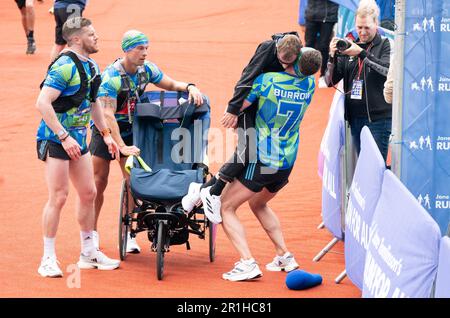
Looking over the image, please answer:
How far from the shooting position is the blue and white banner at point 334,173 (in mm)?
9586

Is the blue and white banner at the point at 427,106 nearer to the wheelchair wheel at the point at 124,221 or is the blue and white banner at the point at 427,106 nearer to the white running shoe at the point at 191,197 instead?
the white running shoe at the point at 191,197

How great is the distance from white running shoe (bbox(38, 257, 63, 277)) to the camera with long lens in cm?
321

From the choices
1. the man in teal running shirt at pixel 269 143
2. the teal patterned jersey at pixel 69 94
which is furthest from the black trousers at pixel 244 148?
the teal patterned jersey at pixel 69 94

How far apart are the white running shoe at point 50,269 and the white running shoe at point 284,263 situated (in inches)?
73.7

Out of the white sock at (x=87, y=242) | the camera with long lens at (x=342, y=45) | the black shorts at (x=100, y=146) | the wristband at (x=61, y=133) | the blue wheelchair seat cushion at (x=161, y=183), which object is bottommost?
the white sock at (x=87, y=242)

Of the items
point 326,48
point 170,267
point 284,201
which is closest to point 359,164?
point 170,267

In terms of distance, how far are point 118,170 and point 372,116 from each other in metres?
4.43

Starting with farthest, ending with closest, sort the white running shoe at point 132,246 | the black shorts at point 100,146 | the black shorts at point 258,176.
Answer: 1. the white running shoe at point 132,246
2. the black shorts at point 100,146
3. the black shorts at point 258,176

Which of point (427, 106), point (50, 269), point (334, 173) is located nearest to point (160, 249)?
point (50, 269)

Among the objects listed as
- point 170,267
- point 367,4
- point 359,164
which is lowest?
point 170,267

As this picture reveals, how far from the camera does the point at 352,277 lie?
8.32 meters

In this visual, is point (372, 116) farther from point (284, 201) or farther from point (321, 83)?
point (321, 83)

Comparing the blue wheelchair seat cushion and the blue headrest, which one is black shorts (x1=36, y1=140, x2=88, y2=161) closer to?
the blue wheelchair seat cushion

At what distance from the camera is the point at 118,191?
12383 millimetres
